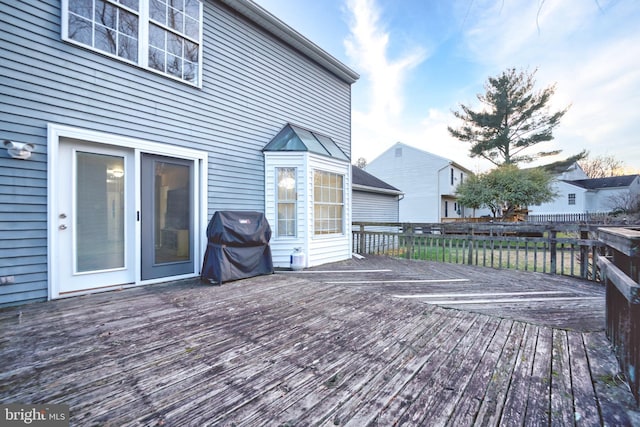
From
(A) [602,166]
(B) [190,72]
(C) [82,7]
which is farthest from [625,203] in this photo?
(C) [82,7]

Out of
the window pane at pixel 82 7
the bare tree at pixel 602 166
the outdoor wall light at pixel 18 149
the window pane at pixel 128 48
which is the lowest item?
the outdoor wall light at pixel 18 149

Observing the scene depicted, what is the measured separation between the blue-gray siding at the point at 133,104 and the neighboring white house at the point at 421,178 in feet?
45.3

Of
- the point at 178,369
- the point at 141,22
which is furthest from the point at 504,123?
the point at 178,369

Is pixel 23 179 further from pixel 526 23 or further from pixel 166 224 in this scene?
pixel 526 23

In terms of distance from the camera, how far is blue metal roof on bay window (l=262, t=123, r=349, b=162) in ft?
17.7

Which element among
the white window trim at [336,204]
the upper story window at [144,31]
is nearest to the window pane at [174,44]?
the upper story window at [144,31]

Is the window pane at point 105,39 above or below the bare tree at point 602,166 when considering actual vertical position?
below

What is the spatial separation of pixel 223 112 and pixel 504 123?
2011 centimetres

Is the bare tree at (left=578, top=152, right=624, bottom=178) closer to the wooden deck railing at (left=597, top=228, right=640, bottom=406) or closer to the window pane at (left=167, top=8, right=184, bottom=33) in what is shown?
the wooden deck railing at (left=597, top=228, right=640, bottom=406)

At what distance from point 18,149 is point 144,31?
89.5 inches

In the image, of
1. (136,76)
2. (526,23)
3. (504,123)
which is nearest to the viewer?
(526,23)

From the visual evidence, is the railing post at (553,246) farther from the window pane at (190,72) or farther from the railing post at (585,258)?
the window pane at (190,72)

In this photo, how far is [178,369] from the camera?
1.75 meters

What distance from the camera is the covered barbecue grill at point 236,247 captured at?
4016 mm
